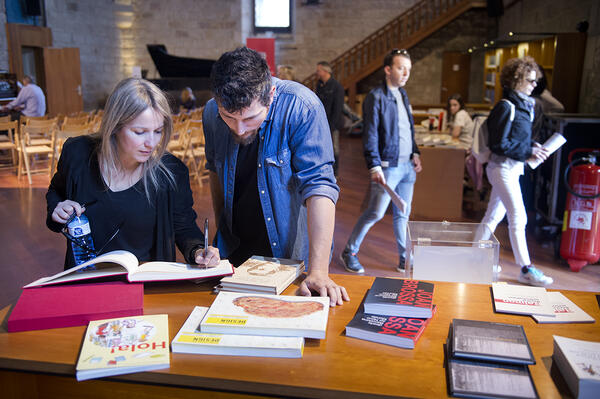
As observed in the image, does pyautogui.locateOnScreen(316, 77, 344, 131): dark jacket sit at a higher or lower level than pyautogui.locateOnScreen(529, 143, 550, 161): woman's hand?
higher

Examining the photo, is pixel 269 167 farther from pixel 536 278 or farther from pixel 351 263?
pixel 536 278

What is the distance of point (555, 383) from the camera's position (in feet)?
3.63

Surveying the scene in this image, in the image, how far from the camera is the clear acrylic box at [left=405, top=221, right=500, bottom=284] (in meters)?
2.44

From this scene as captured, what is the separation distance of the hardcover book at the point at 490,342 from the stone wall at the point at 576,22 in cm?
616

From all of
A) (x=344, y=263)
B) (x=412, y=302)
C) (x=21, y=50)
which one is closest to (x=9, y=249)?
(x=344, y=263)

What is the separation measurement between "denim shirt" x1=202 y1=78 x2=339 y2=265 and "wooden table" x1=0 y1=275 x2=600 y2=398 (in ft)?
1.53

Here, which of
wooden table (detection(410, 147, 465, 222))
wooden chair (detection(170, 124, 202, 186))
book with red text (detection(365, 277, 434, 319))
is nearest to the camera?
book with red text (detection(365, 277, 434, 319))

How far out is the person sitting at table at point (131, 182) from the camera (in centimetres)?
179

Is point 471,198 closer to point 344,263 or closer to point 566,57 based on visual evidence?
point 566,57

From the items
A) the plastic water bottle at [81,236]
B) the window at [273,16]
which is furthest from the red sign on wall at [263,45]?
the plastic water bottle at [81,236]

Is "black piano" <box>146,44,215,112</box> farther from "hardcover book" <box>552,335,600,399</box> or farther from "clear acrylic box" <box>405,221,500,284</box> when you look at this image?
"hardcover book" <box>552,335,600,399</box>

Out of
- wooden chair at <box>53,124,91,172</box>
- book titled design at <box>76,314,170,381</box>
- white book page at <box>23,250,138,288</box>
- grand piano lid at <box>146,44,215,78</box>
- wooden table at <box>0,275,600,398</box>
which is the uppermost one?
grand piano lid at <box>146,44,215,78</box>

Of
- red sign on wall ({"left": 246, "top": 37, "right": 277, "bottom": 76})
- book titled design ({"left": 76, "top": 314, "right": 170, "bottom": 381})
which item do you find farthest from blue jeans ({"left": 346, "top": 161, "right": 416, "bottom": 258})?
red sign on wall ({"left": 246, "top": 37, "right": 277, "bottom": 76})

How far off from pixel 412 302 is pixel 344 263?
282cm
